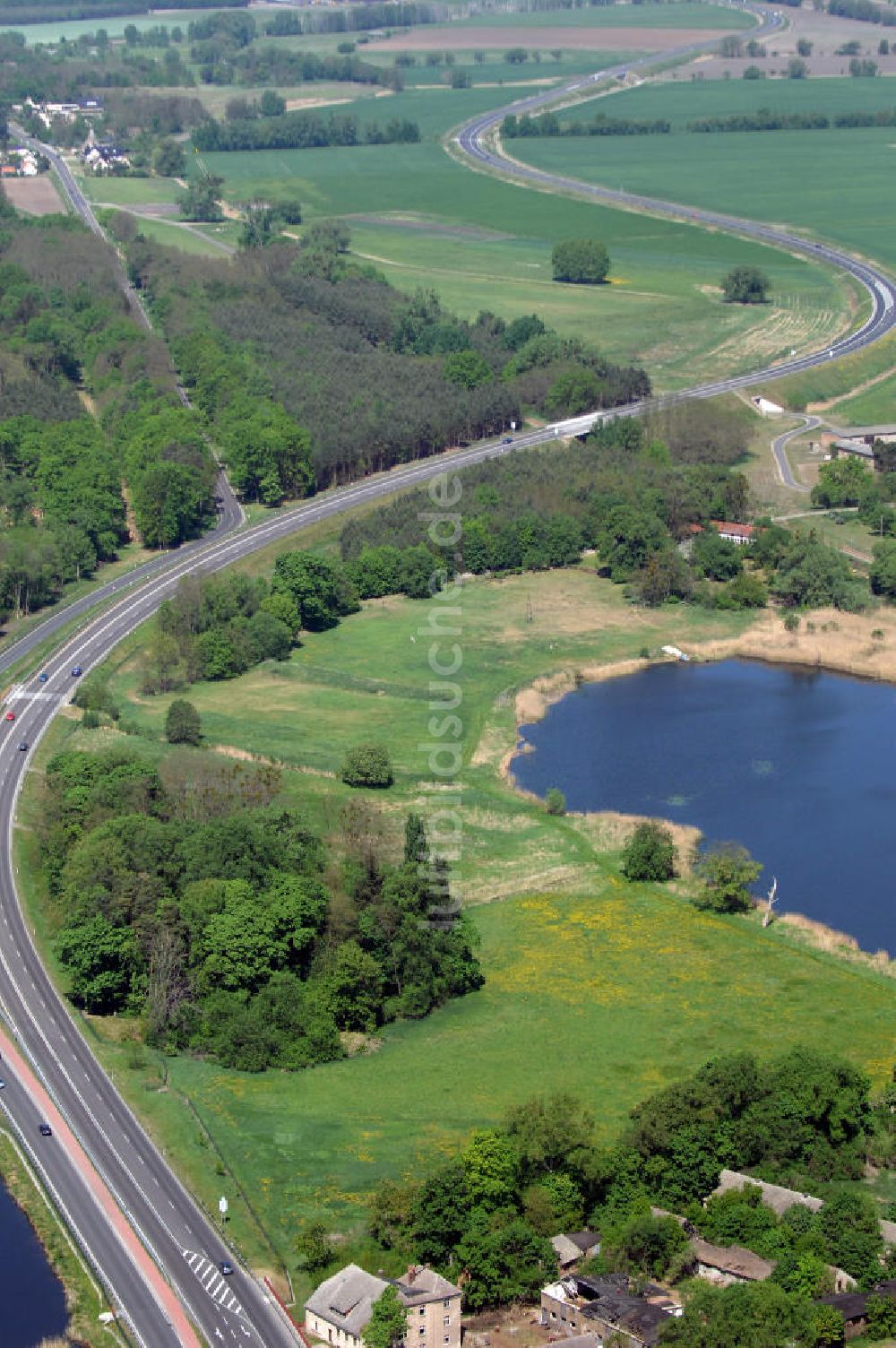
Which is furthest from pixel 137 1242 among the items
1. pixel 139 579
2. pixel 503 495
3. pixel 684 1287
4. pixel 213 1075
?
pixel 503 495

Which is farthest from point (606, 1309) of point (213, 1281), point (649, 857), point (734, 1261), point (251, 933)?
point (649, 857)

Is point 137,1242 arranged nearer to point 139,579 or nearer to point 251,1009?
point 251,1009

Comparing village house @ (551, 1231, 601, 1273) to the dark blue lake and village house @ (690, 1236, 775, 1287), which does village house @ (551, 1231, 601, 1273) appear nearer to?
village house @ (690, 1236, 775, 1287)

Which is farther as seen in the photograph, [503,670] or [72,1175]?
[503,670]

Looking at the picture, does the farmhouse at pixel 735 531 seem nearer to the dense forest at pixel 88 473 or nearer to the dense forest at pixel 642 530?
the dense forest at pixel 642 530

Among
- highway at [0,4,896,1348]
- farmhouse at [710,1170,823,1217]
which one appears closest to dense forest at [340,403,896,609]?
highway at [0,4,896,1348]

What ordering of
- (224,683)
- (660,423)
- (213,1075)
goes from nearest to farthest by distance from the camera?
(213,1075), (224,683), (660,423)
